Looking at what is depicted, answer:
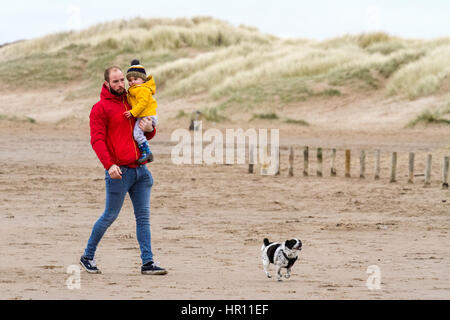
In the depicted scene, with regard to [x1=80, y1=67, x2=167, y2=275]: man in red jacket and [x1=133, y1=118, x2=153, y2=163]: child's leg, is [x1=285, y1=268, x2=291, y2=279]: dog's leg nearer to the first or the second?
[x1=80, y1=67, x2=167, y2=275]: man in red jacket

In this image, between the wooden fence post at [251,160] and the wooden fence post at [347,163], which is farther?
the wooden fence post at [251,160]

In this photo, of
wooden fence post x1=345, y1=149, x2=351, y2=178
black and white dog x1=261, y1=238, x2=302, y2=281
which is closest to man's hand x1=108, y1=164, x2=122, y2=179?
black and white dog x1=261, y1=238, x2=302, y2=281

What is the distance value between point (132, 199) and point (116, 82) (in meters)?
0.96

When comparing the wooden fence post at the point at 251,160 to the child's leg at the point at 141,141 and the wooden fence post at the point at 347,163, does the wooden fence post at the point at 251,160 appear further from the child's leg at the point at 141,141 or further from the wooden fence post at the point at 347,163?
the child's leg at the point at 141,141

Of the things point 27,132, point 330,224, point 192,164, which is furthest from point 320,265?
point 27,132

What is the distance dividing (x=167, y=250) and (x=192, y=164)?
985cm

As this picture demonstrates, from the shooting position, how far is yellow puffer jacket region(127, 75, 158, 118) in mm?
6773

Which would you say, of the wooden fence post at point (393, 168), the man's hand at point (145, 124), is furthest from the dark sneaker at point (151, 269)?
the wooden fence post at point (393, 168)

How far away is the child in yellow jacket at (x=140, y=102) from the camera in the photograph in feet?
Result: 22.3

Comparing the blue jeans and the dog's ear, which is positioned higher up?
the blue jeans

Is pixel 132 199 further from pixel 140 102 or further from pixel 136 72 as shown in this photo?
pixel 136 72

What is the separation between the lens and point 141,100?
6.77m

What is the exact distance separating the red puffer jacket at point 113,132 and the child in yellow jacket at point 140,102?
0.16ft

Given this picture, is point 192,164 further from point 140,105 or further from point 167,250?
point 140,105
